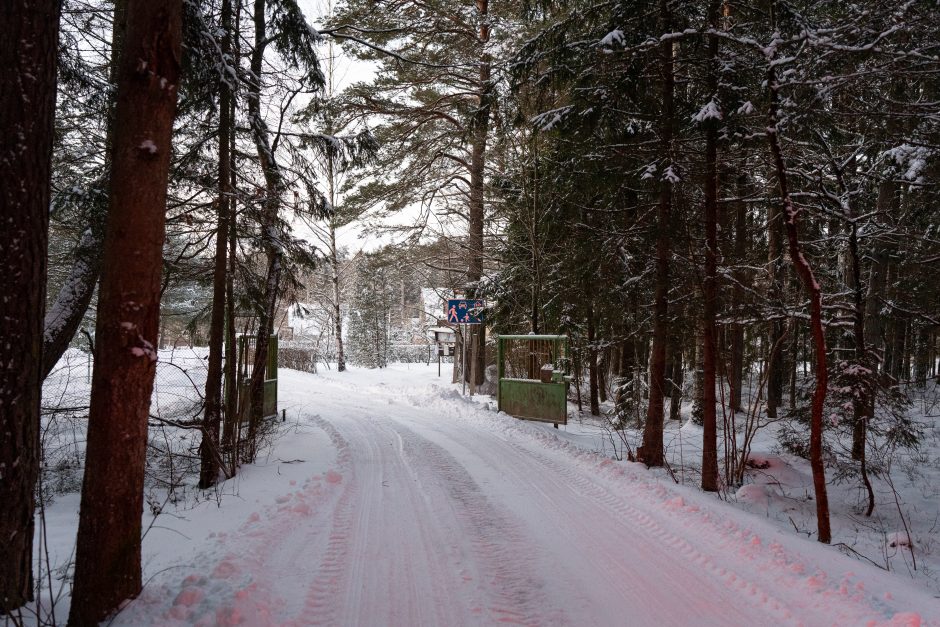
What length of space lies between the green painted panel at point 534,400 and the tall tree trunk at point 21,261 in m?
9.59

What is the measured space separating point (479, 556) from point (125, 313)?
3.11m

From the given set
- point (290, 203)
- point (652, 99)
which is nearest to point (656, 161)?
point (652, 99)

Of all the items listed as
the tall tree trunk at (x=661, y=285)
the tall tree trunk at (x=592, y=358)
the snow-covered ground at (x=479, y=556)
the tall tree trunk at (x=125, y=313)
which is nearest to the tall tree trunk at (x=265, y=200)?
the snow-covered ground at (x=479, y=556)

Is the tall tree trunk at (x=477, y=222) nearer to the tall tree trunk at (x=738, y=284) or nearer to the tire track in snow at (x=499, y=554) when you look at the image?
the tall tree trunk at (x=738, y=284)

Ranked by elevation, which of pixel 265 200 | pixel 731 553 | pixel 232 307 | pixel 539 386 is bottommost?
pixel 731 553

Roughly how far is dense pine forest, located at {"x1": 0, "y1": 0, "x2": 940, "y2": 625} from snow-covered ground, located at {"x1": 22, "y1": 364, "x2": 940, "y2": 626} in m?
0.72

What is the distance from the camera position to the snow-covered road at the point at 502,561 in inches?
129

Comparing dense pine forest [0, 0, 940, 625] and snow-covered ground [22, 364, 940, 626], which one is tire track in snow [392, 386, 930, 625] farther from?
dense pine forest [0, 0, 940, 625]

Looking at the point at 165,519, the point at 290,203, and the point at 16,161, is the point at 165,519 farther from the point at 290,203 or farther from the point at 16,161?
the point at 290,203

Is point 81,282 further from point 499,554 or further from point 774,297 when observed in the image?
point 774,297

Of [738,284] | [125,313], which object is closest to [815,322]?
[738,284]

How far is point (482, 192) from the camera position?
16344 millimetres

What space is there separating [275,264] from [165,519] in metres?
4.07

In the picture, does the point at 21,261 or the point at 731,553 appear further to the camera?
the point at 731,553
